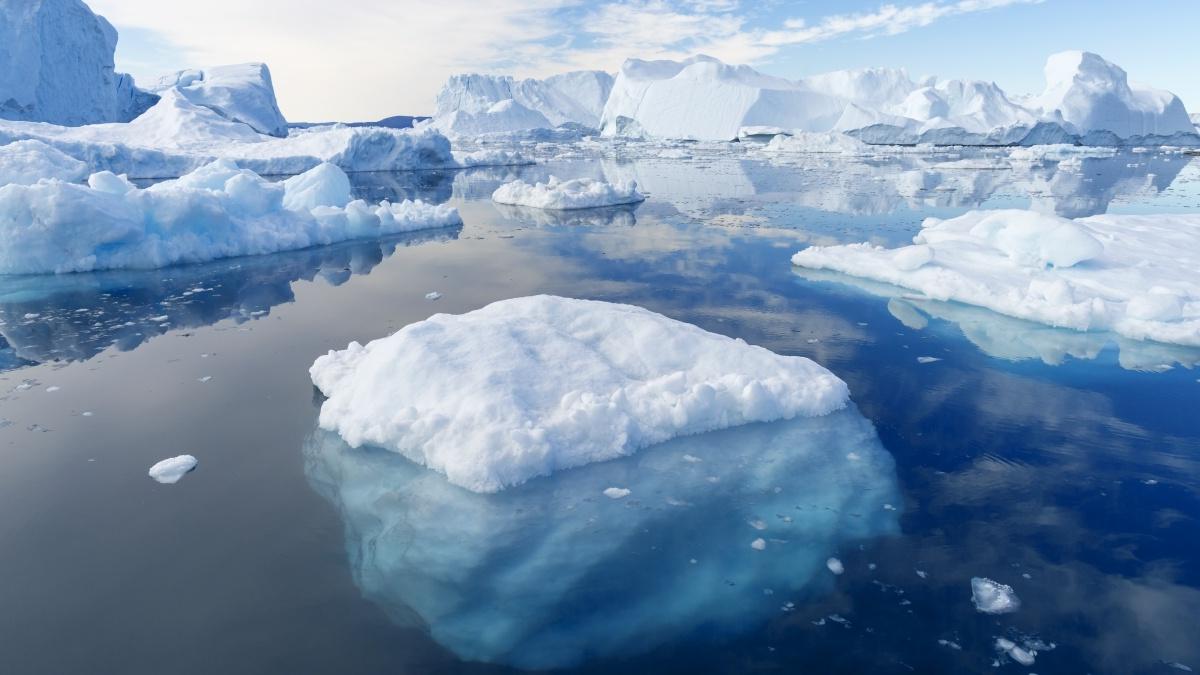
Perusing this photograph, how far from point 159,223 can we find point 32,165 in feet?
21.1

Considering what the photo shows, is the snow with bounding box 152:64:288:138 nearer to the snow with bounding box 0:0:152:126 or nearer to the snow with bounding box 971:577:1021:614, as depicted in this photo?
the snow with bounding box 0:0:152:126

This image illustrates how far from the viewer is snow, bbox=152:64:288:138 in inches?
1817

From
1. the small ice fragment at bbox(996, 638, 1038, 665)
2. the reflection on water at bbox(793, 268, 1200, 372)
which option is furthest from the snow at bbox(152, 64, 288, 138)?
the small ice fragment at bbox(996, 638, 1038, 665)

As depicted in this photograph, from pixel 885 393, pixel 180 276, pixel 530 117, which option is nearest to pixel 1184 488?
pixel 885 393

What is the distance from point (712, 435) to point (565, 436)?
122cm

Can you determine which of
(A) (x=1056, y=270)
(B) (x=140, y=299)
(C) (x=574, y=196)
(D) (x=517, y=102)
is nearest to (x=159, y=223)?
(B) (x=140, y=299)

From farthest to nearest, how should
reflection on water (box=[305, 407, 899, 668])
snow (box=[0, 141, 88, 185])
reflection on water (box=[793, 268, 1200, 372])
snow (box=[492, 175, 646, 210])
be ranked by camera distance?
snow (box=[492, 175, 646, 210]) → snow (box=[0, 141, 88, 185]) → reflection on water (box=[793, 268, 1200, 372]) → reflection on water (box=[305, 407, 899, 668])

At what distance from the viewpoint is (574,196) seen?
61.2ft

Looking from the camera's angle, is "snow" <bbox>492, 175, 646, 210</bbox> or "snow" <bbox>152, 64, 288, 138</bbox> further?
"snow" <bbox>152, 64, 288, 138</bbox>

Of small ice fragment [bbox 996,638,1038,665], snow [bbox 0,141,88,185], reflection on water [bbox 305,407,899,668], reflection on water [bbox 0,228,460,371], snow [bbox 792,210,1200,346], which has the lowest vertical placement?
reflection on water [bbox 0,228,460,371]

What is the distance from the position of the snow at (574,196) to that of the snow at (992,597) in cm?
1601

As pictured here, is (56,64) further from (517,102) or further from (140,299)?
(517,102)

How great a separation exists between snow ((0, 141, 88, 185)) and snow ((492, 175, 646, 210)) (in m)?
10.9

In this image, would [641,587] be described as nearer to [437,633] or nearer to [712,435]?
[437,633]
